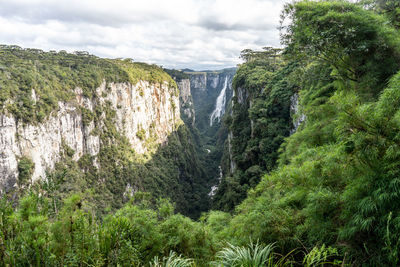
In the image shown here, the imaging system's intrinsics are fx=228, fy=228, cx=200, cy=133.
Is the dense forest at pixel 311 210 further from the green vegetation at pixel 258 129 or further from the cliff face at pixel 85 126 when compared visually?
the green vegetation at pixel 258 129

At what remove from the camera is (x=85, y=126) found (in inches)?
1834

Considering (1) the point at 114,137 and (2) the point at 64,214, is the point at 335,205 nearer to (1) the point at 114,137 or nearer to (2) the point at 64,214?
(2) the point at 64,214

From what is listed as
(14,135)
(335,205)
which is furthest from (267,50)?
(335,205)

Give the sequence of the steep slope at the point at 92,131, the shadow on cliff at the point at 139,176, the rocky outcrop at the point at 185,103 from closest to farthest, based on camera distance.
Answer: the steep slope at the point at 92,131
the shadow on cliff at the point at 139,176
the rocky outcrop at the point at 185,103

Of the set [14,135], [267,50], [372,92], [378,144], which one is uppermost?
[267,50]

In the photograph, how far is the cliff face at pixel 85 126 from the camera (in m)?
31.7

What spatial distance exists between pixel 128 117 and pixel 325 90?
178 ft

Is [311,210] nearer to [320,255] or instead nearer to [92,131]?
[320,255]

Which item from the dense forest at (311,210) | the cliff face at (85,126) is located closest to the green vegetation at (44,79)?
the cliff face at (85,126)

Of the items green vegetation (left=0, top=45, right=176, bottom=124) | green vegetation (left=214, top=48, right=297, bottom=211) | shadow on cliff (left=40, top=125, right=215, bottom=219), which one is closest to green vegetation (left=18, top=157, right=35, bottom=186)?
shadow on cliff (left=40, top=125, right=215, bottom=219)

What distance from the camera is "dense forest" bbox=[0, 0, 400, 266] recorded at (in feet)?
10.4

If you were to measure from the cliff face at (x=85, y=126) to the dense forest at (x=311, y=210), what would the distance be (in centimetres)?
1171

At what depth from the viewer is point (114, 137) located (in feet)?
179

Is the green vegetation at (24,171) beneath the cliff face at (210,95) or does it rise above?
beneath
